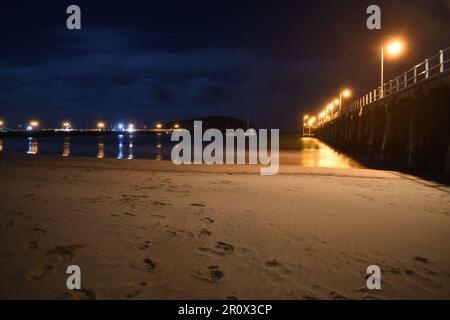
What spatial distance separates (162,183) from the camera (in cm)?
1018

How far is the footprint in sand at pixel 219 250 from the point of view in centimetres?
451

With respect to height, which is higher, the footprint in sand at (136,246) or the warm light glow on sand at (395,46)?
the warm light glow on sand at (395,46)

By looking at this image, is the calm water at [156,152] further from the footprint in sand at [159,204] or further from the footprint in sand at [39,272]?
the footprint in sand at [39,272]

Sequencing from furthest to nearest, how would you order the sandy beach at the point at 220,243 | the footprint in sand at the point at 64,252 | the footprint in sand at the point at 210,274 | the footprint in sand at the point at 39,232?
the footprint in sand at the point at 39,232 < the footprint in sand at the point at 64,252 < the footprint in sand at the point at 210,274 < the sandy beach at the point at 220,243

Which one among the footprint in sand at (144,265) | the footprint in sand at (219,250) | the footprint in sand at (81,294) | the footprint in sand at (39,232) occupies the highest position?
the footprint in sand at (39,232)

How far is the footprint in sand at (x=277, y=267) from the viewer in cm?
401

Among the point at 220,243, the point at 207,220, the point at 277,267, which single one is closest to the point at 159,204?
the point at 207,220

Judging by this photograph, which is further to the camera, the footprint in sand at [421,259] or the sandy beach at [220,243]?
the footprint in sand at [421,259]

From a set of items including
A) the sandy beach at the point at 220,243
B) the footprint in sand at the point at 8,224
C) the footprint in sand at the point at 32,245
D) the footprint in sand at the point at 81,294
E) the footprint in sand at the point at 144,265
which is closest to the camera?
the footprint in sand at the point at 81,294

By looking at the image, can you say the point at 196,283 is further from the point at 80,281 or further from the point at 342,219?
the point at 342,219

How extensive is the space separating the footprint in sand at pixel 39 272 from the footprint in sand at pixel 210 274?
1495mm

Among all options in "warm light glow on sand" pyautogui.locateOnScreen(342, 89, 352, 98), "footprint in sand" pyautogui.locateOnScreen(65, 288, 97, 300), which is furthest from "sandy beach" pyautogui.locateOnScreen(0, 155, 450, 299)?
"warm light glow on sand" pyautogui.locateOnScreen(342, 89, 352, 98)

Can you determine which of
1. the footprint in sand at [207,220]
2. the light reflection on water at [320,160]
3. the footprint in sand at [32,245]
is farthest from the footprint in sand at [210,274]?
the light reflection on water at [320,160]
